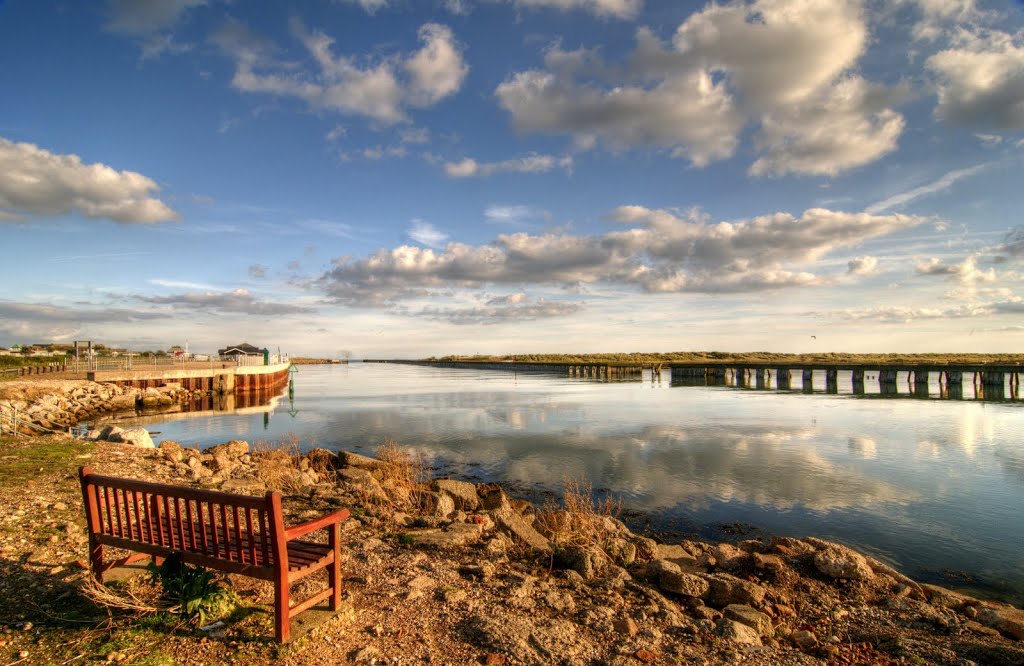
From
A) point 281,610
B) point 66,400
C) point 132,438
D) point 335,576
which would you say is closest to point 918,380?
point 132,438

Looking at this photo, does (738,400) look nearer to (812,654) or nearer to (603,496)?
(603,496)

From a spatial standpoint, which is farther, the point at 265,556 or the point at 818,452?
the point at 818,452

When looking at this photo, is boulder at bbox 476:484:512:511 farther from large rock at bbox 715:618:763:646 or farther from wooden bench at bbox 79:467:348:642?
wooden bench at bbox 79:467:348:642

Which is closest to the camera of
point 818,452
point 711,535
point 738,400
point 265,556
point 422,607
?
point 265,556

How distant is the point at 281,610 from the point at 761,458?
58.3 feet

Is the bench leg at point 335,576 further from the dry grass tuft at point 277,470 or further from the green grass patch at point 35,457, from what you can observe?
the green grass patch at point 35,457

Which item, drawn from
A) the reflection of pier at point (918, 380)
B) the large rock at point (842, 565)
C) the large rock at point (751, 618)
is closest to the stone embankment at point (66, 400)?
the large rock at point (751, 618)

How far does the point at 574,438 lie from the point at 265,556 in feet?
63.1

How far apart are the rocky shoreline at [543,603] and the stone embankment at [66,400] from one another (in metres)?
11.0

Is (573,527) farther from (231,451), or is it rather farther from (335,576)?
(231,451)

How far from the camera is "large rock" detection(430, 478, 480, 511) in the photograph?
11.5 m

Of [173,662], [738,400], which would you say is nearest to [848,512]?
[173,662]

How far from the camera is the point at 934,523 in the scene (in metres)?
11.7

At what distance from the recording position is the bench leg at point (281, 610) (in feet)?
15.1
